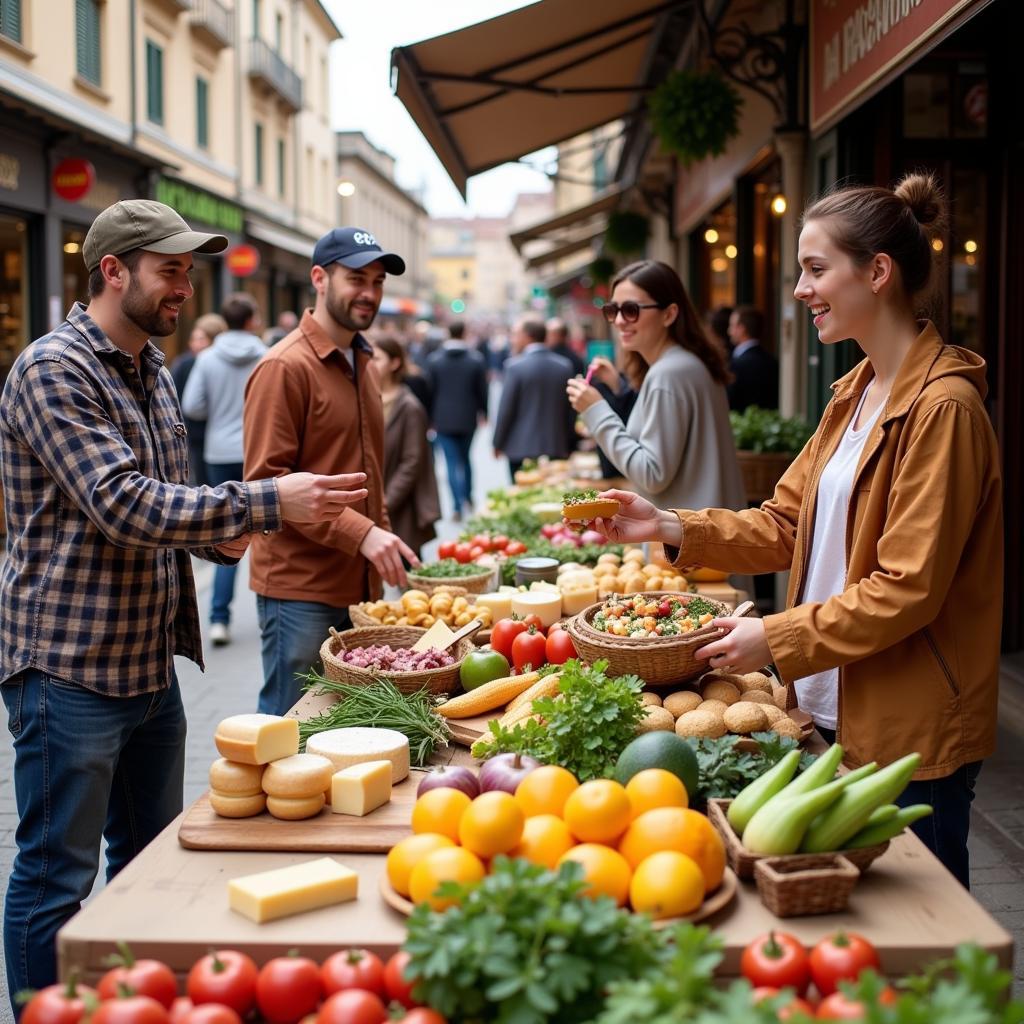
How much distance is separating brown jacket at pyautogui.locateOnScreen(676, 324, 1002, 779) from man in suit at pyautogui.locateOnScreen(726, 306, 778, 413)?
22.4 ft

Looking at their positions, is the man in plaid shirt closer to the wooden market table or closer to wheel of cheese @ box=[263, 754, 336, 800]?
wheel of cheese @ box=[263, 754, 336, 800]

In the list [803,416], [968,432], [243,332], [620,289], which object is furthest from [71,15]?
[968,432]

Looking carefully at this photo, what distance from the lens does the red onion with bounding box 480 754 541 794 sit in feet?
8.11

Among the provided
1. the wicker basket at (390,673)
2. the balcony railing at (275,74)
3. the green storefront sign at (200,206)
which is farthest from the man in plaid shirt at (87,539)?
the balcony railing at (275,74)

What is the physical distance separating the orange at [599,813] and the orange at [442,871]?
0.21 metres

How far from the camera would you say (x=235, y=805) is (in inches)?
100.0

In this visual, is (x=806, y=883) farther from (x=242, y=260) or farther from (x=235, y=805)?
(x=242, y=260)

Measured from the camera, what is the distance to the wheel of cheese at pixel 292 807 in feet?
8.30

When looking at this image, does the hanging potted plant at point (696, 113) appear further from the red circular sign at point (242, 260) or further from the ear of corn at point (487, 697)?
the red circular sign at point (242, 260)

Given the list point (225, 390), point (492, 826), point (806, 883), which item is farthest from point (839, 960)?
point (225, 390)

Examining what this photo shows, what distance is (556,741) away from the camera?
8.57 ft

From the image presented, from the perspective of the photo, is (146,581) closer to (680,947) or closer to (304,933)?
(304,933)

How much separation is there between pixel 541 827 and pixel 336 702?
1.35 m

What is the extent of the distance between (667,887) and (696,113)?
22.0 ft
